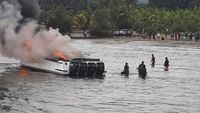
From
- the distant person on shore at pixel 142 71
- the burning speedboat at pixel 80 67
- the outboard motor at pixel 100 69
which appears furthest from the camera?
the distant person on shore at pixel 142 71

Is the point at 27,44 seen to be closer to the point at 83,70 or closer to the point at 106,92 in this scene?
the point at 83,70

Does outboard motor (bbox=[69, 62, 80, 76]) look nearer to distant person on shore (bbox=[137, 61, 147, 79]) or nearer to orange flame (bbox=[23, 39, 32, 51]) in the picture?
distant person on shore (bbox=[137, 61, 147, 79])

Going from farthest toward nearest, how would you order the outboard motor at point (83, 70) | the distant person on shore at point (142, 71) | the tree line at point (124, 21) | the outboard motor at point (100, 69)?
the tree line at point (124, 21) → the distant person on shore at point (142, 71) → the outboard motor at point (100, 69) → the outboard motor at point (83, 70)

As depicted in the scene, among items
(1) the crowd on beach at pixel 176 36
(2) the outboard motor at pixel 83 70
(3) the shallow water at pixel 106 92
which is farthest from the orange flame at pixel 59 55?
(1) the crowd on beach at pixel 176 36

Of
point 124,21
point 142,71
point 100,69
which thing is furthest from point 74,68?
point 124,21

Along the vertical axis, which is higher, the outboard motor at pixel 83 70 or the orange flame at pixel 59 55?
the orange flame at pixel 59 55

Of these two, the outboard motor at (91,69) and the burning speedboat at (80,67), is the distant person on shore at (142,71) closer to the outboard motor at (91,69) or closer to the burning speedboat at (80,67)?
the burning speedboat at (80,67)

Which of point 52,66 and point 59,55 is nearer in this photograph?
point 52,66

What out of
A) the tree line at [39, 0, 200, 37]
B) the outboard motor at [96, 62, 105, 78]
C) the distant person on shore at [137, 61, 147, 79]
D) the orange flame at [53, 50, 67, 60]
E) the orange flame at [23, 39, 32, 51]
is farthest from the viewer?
the tree line at [39, 0, 200, 37]

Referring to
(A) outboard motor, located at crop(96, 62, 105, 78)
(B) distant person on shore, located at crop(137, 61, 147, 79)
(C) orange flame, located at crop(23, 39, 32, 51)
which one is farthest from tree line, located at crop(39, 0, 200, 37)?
(A) outboard motor, located at crop(96, 62, 105, 78)

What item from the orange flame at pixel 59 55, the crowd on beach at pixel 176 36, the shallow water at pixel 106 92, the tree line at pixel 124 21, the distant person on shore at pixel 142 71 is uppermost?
the tree line at pixel 124 21

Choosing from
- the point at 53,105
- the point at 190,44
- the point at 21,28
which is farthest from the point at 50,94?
the point at 190,44

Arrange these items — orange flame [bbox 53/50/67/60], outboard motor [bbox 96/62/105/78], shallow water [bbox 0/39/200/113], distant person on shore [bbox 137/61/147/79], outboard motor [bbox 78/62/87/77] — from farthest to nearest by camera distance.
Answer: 1. orange flame [bbox 53/50/67/60]
2. distant person on shore [bbox 137/61/147/79]
3. outboard motor [bbox 96/62/105/78]
4. outboard motor [bbox 78/62/87/77]
5. shallow water [bbox 0/39/200/113]

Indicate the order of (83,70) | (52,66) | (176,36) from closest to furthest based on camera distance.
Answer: (83,70), (52,66), (176,36)
